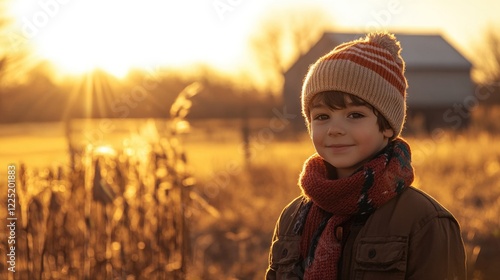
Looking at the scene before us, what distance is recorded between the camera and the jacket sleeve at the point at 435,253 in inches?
87.3

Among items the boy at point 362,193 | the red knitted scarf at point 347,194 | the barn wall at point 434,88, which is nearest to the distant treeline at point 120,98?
the boy at point 362,193

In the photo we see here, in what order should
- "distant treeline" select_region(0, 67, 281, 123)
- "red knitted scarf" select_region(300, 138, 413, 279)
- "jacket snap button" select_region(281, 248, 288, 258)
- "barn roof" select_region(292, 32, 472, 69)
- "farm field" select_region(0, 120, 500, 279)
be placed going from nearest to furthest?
1. "red knitted scarf" select_region(300, 138, 413, 279)
2. "jacket snap button" select_region(281, 248, 288, 258)
3. "farm field" select_region(0, 120, 500, 279)
4. "distant treeline" select_region(0, 67, 281, 123)
5. "barn roof" select_region(292, 32, 472, 69)

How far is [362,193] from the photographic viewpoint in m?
2.33

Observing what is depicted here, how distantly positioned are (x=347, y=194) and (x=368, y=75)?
38 centimetres

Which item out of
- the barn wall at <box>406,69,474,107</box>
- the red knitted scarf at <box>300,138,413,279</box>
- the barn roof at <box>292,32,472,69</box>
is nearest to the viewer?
the red knitted scarf at <box>300,138,413,279</box>

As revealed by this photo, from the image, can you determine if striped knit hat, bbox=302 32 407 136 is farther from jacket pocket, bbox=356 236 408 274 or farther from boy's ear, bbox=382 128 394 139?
Answer: jacket pocket, bbox=356 236 408 274

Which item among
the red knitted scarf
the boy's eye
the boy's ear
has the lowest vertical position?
the red knitted scarf

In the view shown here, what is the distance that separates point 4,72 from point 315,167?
3.86 m

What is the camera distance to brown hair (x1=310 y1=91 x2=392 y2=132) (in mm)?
2426

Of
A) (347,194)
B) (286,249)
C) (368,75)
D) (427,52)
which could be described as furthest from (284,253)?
(427,52)

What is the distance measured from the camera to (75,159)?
15.7 ft

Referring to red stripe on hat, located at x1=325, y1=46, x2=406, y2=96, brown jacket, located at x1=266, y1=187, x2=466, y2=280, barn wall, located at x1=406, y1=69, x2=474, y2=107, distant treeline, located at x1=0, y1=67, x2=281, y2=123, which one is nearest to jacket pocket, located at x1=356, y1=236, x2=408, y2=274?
brown jacket, located at x1=266, y1=187, x2=466, y2=280

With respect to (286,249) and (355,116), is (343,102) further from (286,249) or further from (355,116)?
(286,249)

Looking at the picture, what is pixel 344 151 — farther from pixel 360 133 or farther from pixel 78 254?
pixel 78 254
